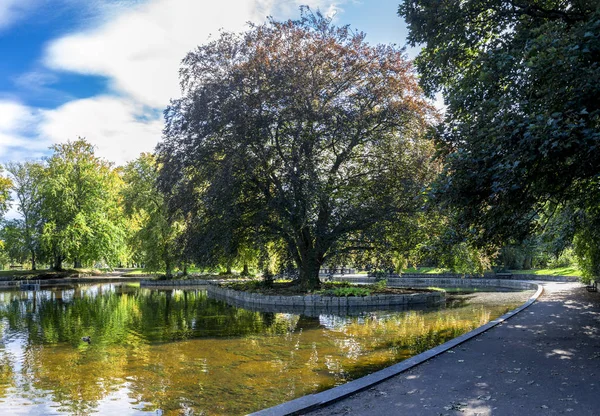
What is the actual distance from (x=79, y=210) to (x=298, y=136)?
1372 inches

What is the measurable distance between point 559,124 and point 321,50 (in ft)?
51.4

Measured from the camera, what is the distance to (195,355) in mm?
10656

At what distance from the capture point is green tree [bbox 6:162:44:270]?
46875 millimetres

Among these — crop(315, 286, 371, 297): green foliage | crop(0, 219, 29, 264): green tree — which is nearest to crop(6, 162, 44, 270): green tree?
crop(0, 219, 29, 264): green tree

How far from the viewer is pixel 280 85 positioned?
67.1 feet

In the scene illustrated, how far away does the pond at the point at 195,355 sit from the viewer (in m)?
7.36

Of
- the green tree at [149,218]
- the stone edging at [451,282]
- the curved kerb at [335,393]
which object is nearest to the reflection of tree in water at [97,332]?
the curved kerb at [335,393]

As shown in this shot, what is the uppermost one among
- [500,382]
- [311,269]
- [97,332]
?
[311,269]

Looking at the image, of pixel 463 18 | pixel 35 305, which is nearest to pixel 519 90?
pixel 463 18

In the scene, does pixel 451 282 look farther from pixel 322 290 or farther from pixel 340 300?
pixel 340 300

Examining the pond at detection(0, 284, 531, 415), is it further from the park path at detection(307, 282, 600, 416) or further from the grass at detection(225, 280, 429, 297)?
the grass at detection(225, 280, 429, 297)

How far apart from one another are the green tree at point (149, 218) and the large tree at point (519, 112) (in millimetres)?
28781

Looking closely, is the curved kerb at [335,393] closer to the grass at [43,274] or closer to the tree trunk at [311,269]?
the tree trunk at [311,269]

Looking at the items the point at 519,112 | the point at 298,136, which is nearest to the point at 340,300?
the point at 298,136
